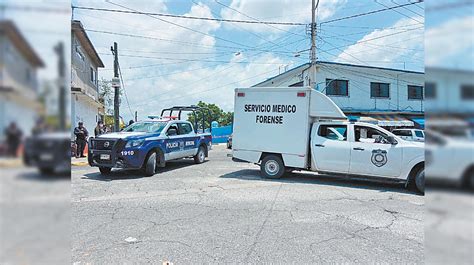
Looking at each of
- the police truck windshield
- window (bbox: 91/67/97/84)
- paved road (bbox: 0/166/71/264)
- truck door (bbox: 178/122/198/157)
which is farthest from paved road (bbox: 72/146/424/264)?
window (bbox: 91/67/97/84)

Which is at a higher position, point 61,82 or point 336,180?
point 61,82

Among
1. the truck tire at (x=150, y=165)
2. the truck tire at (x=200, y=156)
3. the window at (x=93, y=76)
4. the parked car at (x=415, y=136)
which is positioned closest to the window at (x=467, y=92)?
the parked car at (x=415, y=136)

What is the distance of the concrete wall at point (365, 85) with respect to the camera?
2488cm

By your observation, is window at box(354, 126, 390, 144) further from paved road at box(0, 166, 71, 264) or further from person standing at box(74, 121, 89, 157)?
person standing at box(74, 121, 89, 157)

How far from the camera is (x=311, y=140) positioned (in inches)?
324

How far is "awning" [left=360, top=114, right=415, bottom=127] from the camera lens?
2305cm

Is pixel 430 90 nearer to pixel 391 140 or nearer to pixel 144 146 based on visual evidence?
pixel 391 140

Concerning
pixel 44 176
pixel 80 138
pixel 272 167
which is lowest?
pixel 272 167

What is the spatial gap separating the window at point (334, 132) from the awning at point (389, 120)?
1608 centimetres

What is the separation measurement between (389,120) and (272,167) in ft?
64.2

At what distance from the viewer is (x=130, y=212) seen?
206 inches

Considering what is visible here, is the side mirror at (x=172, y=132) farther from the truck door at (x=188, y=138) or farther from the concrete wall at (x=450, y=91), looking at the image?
the concrete wall at (x=450, y=91)

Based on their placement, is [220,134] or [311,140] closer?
[311,140]

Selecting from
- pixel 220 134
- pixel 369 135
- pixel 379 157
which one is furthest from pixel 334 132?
pixel 220 134
